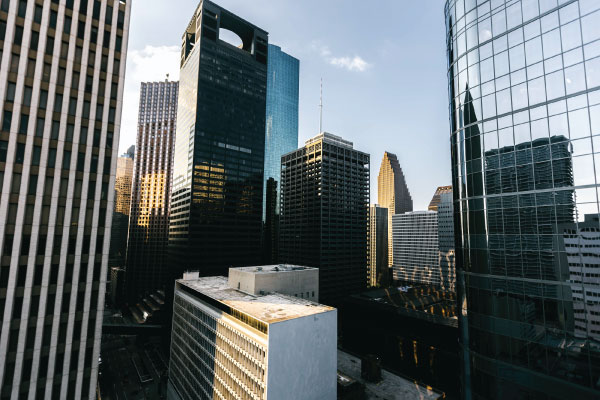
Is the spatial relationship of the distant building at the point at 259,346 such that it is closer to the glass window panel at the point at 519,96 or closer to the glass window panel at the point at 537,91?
the glass window panel at the point at 519,96

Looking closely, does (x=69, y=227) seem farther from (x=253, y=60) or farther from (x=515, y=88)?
(x=253, y=60)

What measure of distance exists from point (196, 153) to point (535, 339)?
14951 cm

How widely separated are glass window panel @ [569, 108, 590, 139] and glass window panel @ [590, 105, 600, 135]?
0.28m

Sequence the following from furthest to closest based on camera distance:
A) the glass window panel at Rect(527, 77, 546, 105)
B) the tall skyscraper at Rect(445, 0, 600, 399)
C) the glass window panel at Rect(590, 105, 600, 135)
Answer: the glass window panel at Rect(527, 77, 546, 105) → the tall skyscraper at Rect(445, 0, 600, 399) → the glass window panel at Rect(590, 105, 600, 135)

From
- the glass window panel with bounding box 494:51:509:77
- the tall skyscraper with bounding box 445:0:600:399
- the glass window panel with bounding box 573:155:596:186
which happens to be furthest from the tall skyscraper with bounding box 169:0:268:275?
the glass window panel with bounding box 573:155:596:186

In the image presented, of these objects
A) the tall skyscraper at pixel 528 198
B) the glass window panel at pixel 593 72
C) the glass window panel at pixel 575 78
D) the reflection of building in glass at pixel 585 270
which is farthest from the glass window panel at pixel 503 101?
the reflection of building in glass at pixel 585 270

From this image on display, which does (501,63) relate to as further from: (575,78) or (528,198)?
(528,198)

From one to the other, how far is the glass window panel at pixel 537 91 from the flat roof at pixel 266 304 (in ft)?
155

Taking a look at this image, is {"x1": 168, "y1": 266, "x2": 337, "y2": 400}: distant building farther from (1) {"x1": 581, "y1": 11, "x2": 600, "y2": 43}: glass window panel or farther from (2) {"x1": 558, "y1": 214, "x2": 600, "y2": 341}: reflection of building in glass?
(1) {"x1": 581, "y1": 11, "x2": 600, "y2": 43}: glass window panel

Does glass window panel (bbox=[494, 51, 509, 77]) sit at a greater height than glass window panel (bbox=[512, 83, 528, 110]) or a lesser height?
greater

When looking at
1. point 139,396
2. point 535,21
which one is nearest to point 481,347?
point 535,21

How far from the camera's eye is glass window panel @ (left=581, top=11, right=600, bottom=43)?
27.0 metres

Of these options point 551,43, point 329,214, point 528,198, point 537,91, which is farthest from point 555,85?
point 329,214

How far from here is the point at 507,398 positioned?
3102cm
